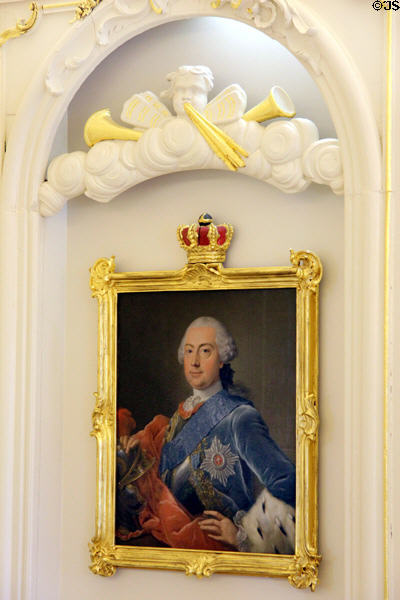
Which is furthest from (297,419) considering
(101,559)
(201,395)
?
(101,559)

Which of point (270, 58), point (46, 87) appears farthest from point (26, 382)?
point (270, 58)

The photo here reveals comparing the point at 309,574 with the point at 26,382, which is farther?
the point at 26,382

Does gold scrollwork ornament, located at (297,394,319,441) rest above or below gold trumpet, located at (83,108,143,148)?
below

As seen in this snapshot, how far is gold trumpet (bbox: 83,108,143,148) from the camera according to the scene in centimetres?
594

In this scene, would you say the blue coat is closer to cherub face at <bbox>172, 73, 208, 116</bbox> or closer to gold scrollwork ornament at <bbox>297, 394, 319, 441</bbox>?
gold scrollwork ornament at <bbox>297, 394, 319, 441</bbox>

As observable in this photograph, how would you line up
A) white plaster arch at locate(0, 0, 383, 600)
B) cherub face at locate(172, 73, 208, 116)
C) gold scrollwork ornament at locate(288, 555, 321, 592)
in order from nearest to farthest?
white plaster arch at locate(0, 0, 383, 600) < gold scrollwork ornament at locate(288, 555, 321, 592) < cherub face at locate(172, 73, 208, 116)

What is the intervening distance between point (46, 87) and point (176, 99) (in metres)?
0.75

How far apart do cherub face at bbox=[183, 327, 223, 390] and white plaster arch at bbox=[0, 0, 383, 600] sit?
874 mm

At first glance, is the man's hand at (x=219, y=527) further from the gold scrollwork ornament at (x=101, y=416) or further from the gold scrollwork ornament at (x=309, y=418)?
the gold scrollwork ornament at (x=101, y=416)

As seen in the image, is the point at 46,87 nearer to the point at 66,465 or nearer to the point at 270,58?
the point at 270,58

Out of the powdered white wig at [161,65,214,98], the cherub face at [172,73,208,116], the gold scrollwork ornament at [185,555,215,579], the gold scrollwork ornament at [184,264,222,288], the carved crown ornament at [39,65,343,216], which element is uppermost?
the powdered white wig at [161,65,214,98]

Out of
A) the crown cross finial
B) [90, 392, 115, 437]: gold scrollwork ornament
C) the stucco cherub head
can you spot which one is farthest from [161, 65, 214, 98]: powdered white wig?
[90, 392, 115, 437]: gold scrollwork ornament

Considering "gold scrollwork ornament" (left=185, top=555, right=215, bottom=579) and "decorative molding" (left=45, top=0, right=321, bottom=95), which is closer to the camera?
"decorative molding" (left=45, top=0, right=321, bottom=95)

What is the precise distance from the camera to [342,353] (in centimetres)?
559
